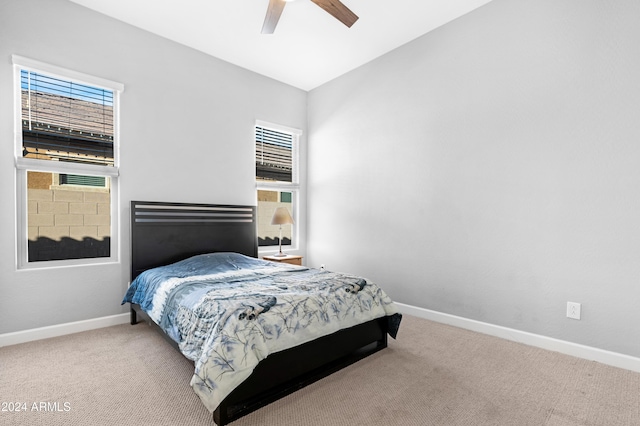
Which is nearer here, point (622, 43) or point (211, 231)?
point (622, 43)

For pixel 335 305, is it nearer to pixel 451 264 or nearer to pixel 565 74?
pixel 451 264

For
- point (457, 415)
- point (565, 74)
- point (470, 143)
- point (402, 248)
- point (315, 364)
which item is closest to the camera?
point (457, 415)

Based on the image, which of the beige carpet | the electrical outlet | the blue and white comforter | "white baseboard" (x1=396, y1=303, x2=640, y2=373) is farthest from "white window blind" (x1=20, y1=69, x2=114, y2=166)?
the electrical outlet

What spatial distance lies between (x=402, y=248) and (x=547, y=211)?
149cm

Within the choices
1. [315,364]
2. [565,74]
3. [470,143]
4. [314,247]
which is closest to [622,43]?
[565,74]

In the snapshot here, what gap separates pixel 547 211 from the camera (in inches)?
106

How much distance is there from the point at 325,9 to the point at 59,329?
12.1 feet

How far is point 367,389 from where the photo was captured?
6.69 feet

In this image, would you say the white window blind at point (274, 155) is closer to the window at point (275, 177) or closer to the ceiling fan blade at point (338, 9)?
the window at point (275, 177)

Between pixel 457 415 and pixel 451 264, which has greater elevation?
pixel 451 264

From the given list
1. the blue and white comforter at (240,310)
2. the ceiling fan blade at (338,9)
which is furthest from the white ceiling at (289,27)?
the blue and white comforter at (240,310)

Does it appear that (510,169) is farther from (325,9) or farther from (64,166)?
(64,166)

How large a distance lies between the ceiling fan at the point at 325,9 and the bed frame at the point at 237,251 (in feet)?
7.08

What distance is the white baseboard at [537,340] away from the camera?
235 cm
